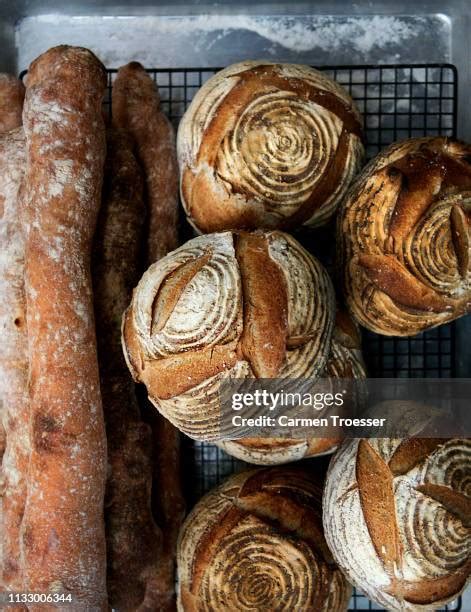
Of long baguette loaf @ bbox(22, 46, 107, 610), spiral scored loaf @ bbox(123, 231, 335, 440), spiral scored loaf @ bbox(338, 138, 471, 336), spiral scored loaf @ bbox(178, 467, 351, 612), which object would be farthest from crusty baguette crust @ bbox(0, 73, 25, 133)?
spiral scored loaf @ bbox(178, 467, 351, 612)

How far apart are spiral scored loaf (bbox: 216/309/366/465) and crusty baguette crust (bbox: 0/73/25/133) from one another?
699mm

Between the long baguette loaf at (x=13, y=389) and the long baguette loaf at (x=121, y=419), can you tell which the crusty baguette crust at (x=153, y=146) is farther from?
the long baguette loaf at (x=13, y=389)

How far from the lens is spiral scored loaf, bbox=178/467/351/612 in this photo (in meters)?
1.12

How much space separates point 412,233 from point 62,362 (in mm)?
579

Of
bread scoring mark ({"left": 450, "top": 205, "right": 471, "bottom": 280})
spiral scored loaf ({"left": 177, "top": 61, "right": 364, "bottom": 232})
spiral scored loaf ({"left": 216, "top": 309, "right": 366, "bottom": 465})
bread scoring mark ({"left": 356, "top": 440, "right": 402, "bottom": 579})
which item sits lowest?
bread scoring mark ({"left": 356, "top": 440, "right": 402, "bottom": 579})

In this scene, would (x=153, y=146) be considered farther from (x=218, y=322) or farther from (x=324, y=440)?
(x=324, y=440)

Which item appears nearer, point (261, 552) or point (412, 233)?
point (412, 233)

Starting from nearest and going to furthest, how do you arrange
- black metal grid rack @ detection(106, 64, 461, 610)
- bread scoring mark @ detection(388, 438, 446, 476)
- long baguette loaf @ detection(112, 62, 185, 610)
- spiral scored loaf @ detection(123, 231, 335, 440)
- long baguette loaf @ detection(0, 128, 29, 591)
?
spiral scored loaf @ detection(123, 231, 335, 440), bread scoring mark @ detection(388, 438, 446, 476), long baguette loaf @ detection(0, 128, 29, 591), long baguette loaf @ detection(112, 62, 185, 610), black metal grid rack @ detection(106, 64, 461, 610)

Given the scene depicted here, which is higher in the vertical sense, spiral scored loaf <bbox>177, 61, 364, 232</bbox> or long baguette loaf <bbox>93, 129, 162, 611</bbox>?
spiral scored loaf <bbox>177, 61, 364, 232</bbox>

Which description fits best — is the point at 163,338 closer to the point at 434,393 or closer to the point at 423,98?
the point at 434,393

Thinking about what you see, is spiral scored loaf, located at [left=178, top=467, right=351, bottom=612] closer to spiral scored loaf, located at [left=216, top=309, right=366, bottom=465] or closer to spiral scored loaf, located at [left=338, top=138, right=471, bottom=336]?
spiral scored loaf, located at [left=216, top=309, right=366, bottom=465]

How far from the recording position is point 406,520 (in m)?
1.00

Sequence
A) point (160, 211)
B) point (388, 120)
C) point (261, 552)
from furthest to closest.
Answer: point (388, 120), point (160, 211), point (261, 552)

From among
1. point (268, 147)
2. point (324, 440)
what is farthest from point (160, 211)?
point (324, 440)
